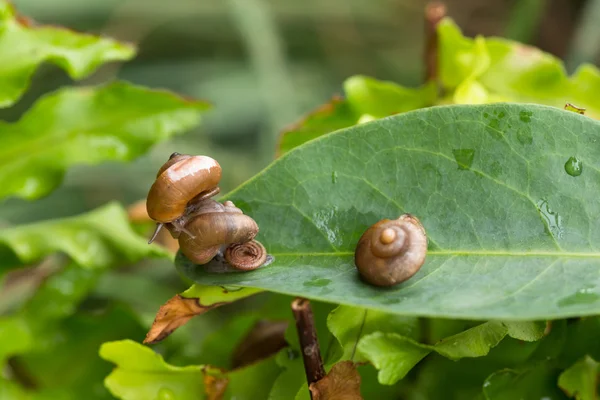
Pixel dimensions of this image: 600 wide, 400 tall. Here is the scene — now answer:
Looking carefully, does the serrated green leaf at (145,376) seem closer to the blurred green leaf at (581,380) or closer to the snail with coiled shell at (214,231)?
the snail with coiled shell at (214,231)

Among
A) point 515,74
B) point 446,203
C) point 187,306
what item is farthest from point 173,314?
point 515,74

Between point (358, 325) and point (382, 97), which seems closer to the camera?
point (358, 325)

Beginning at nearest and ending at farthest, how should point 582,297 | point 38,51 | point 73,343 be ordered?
point 582,297 < point 38,51 < point 73,343

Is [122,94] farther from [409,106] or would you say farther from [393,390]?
[393,390]

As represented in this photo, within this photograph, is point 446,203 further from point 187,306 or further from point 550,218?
point 187,306

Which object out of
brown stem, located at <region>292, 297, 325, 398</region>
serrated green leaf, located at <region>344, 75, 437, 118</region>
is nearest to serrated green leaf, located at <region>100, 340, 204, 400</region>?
brown stem, located at <region>292, 297, 325, 398</region>

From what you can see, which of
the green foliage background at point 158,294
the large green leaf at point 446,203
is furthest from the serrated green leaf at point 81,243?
the large green leaf at point 446,203

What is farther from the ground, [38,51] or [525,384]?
[38,51]
